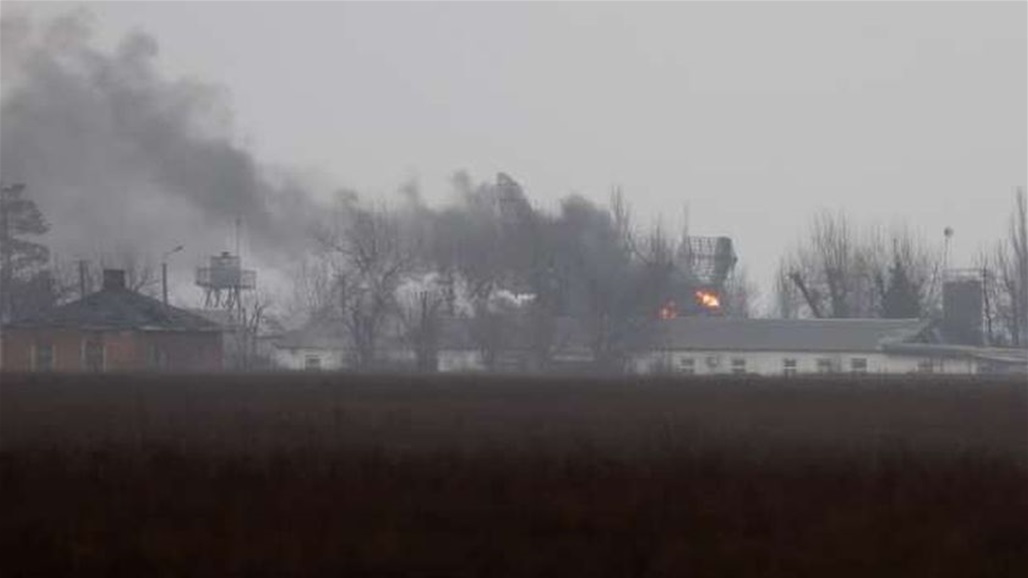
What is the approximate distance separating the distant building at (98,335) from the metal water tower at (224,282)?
13914 millimetres

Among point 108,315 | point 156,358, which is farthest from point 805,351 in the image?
point 108,315

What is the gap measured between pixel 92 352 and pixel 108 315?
5.53 ft

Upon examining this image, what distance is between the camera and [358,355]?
9588 cm

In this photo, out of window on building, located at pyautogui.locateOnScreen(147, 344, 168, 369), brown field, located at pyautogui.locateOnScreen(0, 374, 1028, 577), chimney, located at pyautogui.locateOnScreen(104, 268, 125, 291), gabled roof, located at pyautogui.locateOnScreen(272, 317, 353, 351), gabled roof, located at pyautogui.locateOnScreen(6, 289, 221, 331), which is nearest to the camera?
brown field, located at pyautogui.locateOnScreen(0, 374, 1028, 577)

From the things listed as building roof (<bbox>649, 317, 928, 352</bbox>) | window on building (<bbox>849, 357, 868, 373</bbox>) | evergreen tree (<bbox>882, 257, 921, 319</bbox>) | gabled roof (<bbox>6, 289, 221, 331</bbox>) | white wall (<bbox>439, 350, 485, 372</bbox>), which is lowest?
window on building (<bbox>849, 357, 868, 373</bbox>)

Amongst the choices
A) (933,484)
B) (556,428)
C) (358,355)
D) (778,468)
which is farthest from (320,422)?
(358,355)

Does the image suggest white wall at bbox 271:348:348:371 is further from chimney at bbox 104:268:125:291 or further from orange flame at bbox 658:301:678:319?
chimney at bbox 104:268:125:291

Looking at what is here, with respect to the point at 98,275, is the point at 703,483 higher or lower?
lower

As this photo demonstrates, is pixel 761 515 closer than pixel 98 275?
Yes

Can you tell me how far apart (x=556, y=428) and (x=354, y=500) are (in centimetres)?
1661

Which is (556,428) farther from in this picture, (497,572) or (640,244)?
(640,244)

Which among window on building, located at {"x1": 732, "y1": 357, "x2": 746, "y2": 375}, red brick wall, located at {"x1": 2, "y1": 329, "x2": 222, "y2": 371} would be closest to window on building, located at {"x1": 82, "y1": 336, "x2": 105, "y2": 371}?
red brick wall, located at {"x1": 2, "y1": 329, "x2": 222, "y2": 371}

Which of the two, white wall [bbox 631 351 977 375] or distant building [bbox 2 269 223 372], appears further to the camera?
white wall [bbox 631 351 977 375]

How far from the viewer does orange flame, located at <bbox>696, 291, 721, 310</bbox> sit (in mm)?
107688
